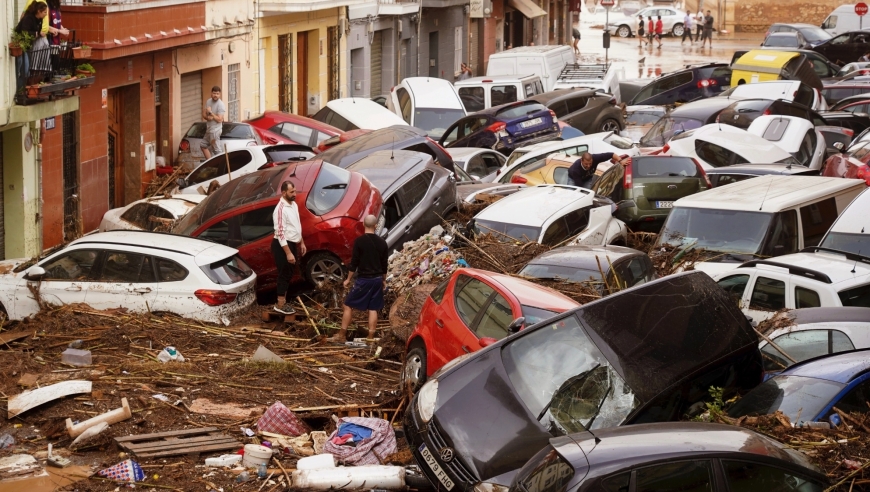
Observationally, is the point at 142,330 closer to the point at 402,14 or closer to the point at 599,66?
the point at 599,66

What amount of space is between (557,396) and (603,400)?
34 centimetres

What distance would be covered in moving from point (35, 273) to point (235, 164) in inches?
295

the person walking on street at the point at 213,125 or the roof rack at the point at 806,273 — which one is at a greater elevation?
the person walking on street at the point at 213,125

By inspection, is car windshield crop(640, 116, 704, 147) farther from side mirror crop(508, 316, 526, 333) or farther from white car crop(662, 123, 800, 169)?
side mirror crop(508, 316, 526, 333)

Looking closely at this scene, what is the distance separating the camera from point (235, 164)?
21.0 meters

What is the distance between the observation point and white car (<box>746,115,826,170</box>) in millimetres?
22406

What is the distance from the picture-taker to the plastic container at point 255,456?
30.9 feet

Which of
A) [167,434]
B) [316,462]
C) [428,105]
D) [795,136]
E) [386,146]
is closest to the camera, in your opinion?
[316,462]

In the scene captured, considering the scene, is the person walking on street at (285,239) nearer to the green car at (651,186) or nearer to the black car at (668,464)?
the green car at (651,186)

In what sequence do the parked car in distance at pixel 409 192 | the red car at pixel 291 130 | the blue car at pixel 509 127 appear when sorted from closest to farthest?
the parked car in distance at pixel 409 192 → the red car at pixel 291 130 → the blue car at pixel 509 127

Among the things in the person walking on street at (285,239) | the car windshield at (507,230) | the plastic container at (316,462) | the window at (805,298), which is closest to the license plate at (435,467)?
the plastic container at (316,462)

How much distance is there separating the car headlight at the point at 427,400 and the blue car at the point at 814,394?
7.06 feet

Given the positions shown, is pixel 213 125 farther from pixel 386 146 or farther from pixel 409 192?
pixel 409 192

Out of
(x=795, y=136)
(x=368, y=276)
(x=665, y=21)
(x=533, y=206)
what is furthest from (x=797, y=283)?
(x=665, y=21)
